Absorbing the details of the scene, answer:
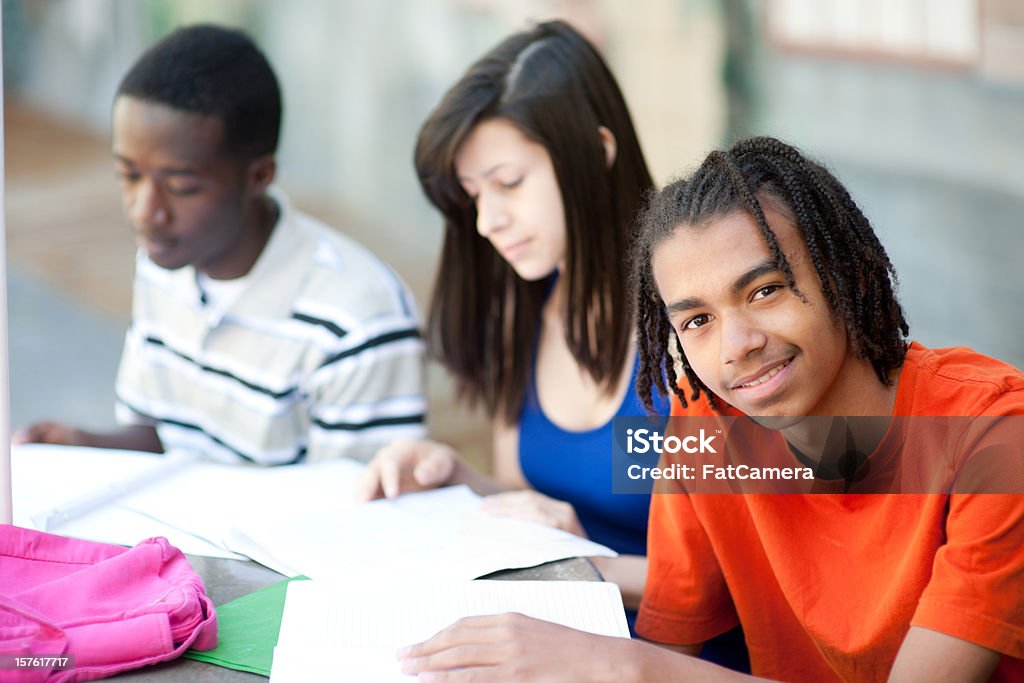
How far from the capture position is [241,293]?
1780 mm

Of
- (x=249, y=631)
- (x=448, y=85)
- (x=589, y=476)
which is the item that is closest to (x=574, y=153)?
(x=589, y=476)

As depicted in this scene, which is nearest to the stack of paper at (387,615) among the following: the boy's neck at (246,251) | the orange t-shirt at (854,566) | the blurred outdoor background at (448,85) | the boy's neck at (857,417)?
the orange t-shirt at (854,566)

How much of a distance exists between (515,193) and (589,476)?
1.33 feet

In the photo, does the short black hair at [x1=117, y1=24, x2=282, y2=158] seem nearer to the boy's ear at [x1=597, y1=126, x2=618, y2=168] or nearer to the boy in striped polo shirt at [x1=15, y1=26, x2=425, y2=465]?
the boy in striped polo shirt at [x1=15, y1=26, x2=425, y2=465]

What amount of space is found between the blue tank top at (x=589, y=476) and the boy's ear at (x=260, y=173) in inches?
22.1

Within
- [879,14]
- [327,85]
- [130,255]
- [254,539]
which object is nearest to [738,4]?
[879,14]

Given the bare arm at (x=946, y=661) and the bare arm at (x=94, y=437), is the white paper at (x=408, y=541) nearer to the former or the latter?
the bare arm at (x=946, y=661)

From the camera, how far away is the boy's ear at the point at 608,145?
1.60 metres

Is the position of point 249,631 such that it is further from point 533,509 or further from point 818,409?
point 818,409

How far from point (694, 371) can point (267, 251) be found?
34.8 inches

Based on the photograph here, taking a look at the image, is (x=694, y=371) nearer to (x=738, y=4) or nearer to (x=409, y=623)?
(x=409, y=623)

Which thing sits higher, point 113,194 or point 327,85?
point 327,85

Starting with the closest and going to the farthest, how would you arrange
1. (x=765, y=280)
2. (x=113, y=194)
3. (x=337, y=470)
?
(x=765, y=280) → (x=337, y=470) → (x=113, y=194)

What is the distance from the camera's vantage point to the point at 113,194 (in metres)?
4.05
